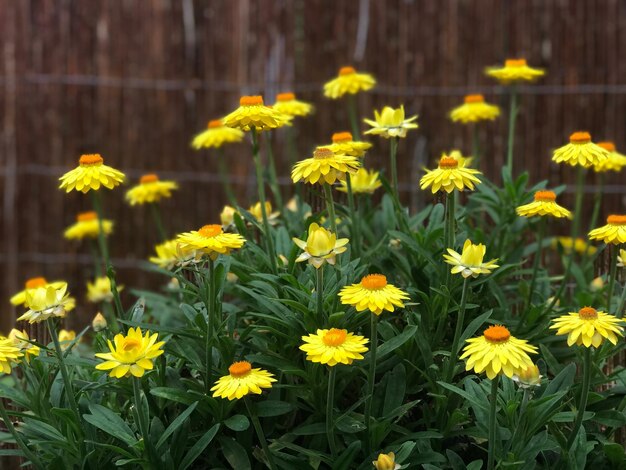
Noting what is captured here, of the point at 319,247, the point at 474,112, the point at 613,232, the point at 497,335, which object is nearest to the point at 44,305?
the point at 319,247

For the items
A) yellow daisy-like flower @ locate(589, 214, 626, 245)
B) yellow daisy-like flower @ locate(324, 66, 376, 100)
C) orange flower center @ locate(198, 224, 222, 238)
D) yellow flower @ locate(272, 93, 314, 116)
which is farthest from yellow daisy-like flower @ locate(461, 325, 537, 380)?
yellow daisy-like flower @ locate(324, 66, 376, 100)

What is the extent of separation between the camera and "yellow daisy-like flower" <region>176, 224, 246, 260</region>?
6.39 feet

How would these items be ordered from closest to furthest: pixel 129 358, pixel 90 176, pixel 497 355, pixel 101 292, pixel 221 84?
pixel 497 355 → pixel 129 358 → pixel 90 176 → pixel 101 292 → pixel 221 84

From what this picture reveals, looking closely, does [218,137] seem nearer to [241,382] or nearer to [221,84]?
[241,382]

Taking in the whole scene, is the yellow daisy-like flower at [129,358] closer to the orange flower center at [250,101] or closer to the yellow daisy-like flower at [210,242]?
the yellow daisy-like flower at [210,242]

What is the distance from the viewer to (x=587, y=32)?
4512 mm

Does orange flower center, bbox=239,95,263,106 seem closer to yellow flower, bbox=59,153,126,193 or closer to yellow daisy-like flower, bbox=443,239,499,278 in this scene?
yellow flower, bbox=59,153,126,193

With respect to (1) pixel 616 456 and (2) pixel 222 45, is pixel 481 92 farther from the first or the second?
(1) pixel 616 456

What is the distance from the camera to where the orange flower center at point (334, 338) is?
72.9 inches

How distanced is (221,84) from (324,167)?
112 inches

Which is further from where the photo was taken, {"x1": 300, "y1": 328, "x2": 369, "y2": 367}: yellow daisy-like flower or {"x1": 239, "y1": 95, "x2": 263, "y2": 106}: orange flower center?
{"x1": 239, "y1": 95, "x2": 263, "y2": 106}: orange flower center

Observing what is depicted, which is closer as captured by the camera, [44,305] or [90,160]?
[44,305]

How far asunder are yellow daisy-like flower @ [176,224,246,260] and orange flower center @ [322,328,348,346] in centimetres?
27

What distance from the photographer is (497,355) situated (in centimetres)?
176
